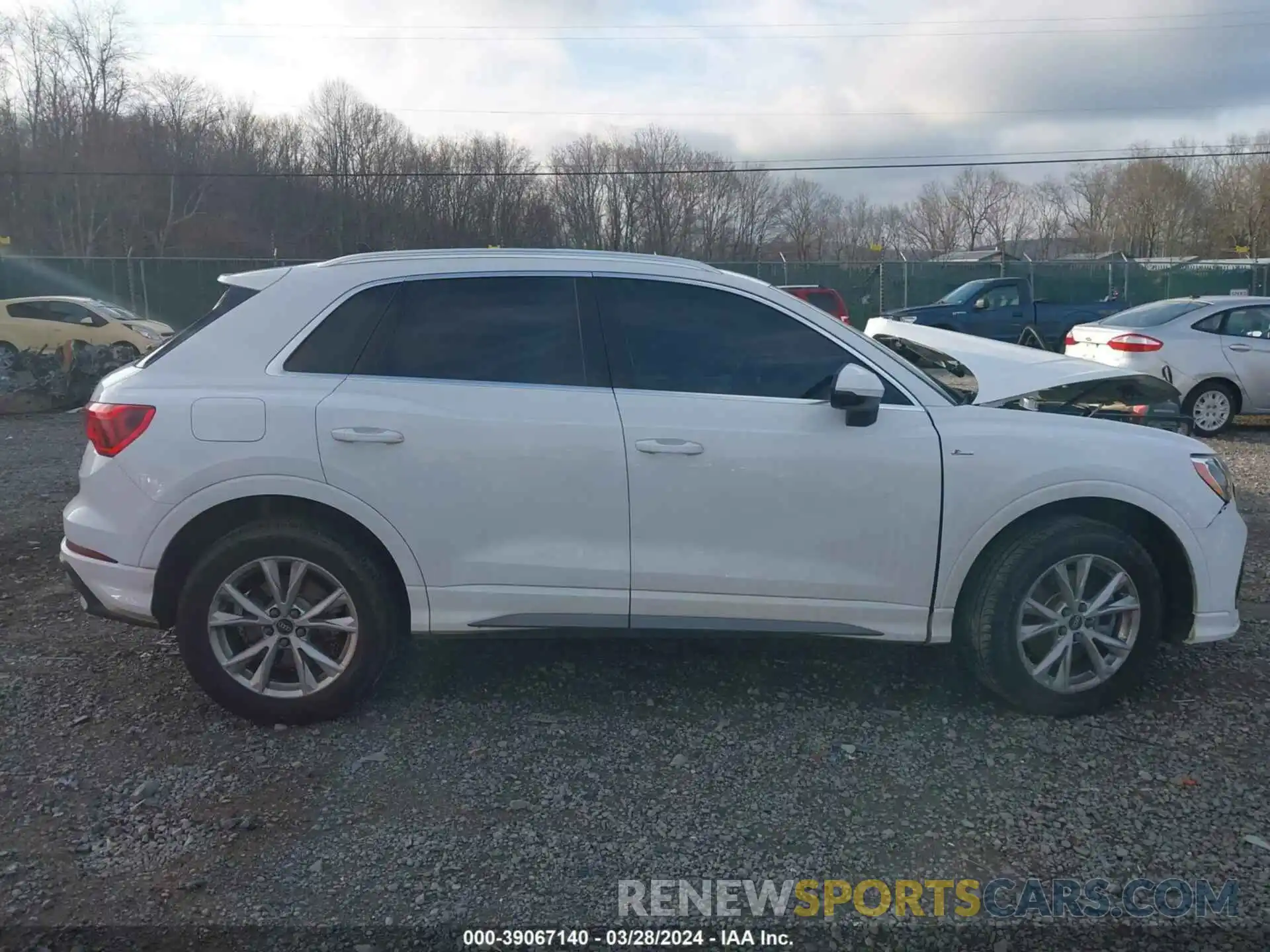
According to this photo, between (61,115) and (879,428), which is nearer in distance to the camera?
(879,428)

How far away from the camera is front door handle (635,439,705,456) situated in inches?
144

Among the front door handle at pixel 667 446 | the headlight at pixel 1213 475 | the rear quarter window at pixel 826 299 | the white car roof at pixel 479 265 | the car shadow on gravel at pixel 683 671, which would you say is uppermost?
the rear quarter window at pixel 826 299

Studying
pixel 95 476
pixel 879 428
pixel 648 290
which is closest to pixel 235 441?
pixel 95 476

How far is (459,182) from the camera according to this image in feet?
179

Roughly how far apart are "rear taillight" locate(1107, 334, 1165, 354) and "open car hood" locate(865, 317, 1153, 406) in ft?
20.2

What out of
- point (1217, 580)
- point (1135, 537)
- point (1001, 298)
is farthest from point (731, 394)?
point (1001, 298)

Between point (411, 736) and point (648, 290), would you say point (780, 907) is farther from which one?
point (648, 290)

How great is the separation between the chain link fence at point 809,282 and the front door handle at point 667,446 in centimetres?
2490

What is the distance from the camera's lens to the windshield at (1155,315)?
11.0 meters

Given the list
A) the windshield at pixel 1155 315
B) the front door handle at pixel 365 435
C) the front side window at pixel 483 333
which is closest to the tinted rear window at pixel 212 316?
→ the front side window at pixel 483 333

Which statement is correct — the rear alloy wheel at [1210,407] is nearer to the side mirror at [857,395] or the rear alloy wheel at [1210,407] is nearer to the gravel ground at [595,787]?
the gravel ground at [595,787]

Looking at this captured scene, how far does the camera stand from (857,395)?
3609 mm

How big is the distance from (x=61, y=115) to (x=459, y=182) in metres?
21.1

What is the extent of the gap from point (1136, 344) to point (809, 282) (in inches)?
757
